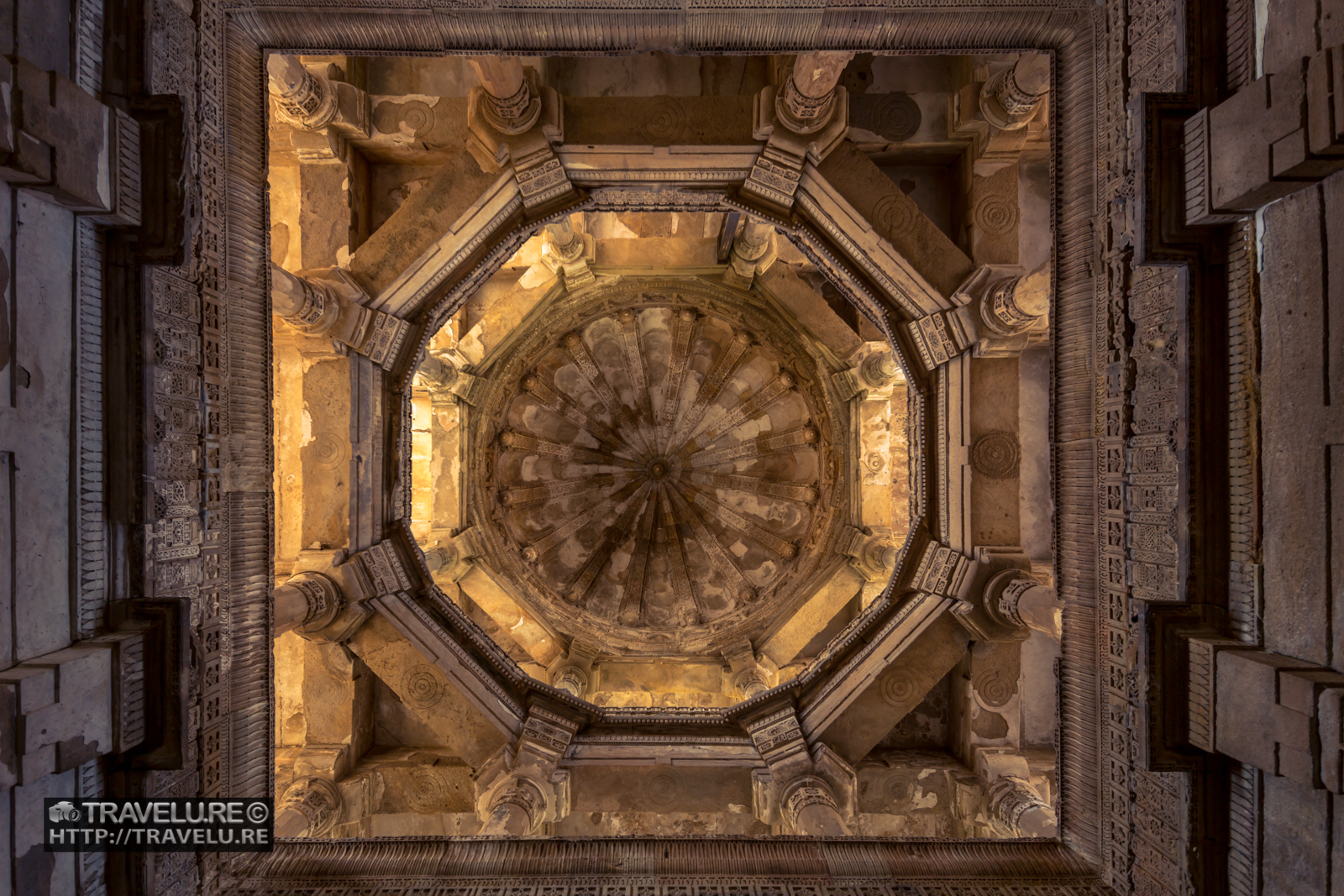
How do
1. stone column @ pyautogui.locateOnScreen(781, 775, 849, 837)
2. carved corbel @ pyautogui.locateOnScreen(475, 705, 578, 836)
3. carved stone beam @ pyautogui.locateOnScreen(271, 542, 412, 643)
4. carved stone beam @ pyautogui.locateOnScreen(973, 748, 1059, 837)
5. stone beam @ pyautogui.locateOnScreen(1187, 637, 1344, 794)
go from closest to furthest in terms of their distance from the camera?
stone beam @ pyautogui.locateOnScreen(1187, 637, 1344, 794), carved stone beam @ pyautogui.locateOnScreen(271, 542, 412, 643), stone column @ pyautogui.locateOnScreen(781, 775, 849, 837), carved corbel @ pyautogui.locateOnScreen(475, 705, 578, 836), carved stone beam @ pyautogui.locateOnScreen(973, 748, 1059, 837)

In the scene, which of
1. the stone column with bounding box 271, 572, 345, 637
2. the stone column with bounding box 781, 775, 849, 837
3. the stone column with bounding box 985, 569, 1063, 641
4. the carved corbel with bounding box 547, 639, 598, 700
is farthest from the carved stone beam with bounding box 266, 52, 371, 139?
the stone column with bounding box 781, 775, 849, 837

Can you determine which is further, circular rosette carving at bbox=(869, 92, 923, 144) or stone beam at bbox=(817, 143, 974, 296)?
circular rosette carving at bbox=(869, 92, 923, 144)

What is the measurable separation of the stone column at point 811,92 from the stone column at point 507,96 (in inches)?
116

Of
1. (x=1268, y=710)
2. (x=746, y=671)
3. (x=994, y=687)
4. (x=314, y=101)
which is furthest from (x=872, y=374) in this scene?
(x=314, y=101)

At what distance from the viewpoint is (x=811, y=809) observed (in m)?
7.84

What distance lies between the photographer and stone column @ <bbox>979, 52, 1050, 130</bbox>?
6973mm

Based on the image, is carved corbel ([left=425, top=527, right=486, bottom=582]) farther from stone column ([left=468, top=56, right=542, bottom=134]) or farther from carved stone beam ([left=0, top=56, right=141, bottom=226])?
carved stone beam ([left=0, top=56, right=141, bottom=226])

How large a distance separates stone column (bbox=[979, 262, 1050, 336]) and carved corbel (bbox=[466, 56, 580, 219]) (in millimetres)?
5540

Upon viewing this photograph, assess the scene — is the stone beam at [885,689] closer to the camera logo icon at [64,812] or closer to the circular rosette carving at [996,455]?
the circular rosette carving at [996,455]

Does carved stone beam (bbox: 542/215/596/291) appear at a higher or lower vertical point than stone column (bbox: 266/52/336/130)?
lower

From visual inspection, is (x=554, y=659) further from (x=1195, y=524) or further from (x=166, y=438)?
(x=1195, y=524)

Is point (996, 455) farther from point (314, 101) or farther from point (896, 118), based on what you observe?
point (314, 101)

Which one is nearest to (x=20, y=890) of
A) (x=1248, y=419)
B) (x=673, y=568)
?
(x=1248, y=419)

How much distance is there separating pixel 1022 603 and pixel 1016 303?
362 centimetres
